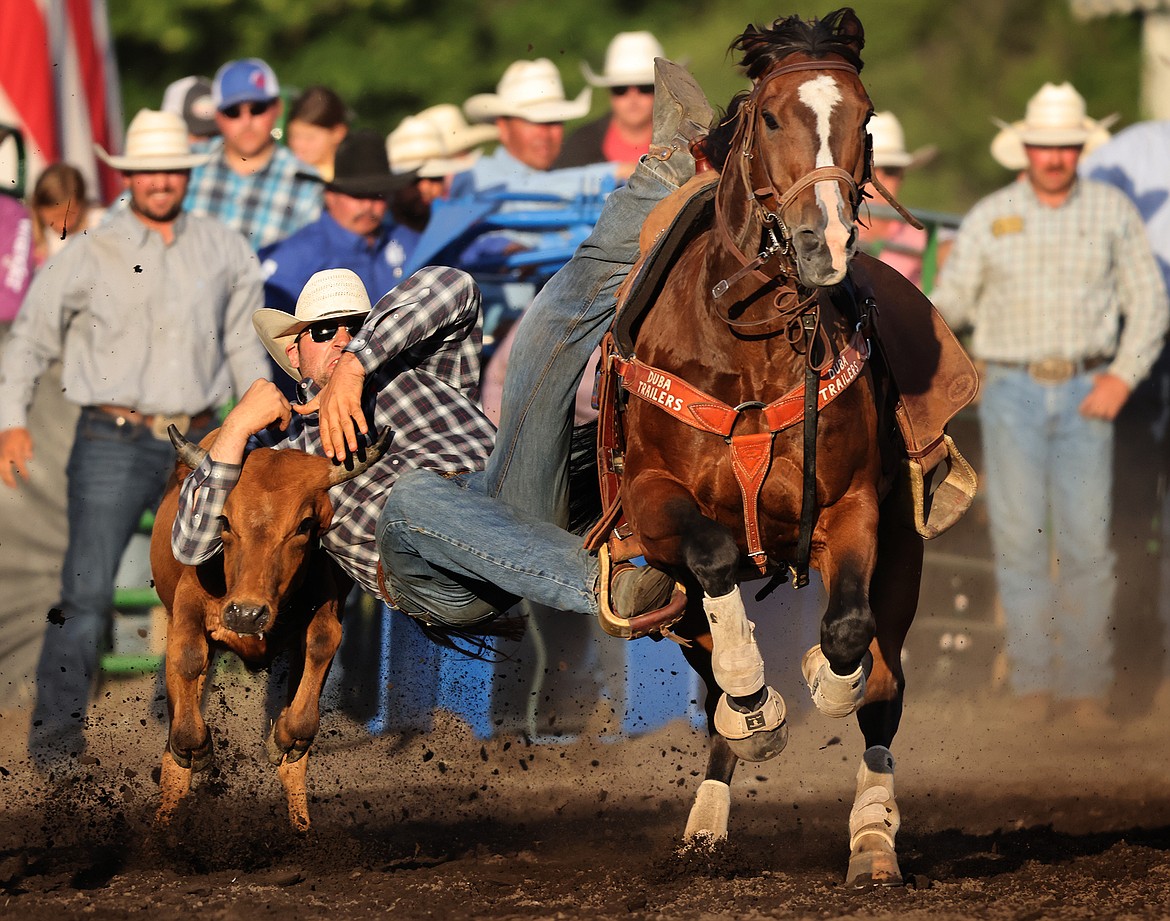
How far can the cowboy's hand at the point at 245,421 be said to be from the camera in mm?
5586

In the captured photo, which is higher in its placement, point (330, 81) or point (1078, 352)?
point (330, 81)

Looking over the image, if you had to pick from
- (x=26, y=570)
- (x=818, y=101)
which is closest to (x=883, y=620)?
(x=818, y=101)

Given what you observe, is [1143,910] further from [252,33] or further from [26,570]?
[252,33]

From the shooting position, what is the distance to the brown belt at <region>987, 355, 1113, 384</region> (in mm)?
8125

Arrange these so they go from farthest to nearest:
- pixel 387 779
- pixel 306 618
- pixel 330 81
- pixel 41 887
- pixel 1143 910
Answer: pixel 330 81
pixel 387 779
pixel 306 618
pixel 41 887
pixel 1143 910

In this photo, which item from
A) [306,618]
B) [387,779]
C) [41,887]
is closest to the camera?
[41,887]

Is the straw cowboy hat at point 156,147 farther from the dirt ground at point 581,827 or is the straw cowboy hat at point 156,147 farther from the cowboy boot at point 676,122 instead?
the cowboy boot at point 676,122

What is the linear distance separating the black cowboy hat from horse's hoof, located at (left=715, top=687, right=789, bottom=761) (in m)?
3.73

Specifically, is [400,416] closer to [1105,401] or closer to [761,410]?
[761,410]

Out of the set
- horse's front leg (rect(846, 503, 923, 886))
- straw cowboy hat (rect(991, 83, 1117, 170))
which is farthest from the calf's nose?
straw cowboy hat (rect(991, 83, 1117, 170))

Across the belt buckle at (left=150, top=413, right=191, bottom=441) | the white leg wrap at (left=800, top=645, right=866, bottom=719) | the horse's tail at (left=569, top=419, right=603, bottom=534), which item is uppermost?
the belt buckle at (left=150, top=413, right=191, bottom=441)

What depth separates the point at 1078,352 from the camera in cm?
813

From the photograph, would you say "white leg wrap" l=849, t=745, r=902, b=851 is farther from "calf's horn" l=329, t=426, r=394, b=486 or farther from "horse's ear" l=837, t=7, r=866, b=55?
"horse's ear" l=837, t=7, r=866, b=55

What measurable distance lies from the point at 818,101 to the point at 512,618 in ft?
9.09
